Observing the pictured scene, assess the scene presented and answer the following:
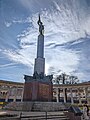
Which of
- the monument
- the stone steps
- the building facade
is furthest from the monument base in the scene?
the building facade

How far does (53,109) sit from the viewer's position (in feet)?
51.1

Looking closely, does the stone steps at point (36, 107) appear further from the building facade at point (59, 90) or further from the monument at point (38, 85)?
the building facade at point (59, 90)

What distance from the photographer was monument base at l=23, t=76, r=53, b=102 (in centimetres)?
1731

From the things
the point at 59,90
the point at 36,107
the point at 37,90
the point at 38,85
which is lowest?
the point at 36,107

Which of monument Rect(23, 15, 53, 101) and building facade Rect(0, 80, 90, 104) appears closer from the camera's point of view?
monument Rect(23, 15, 53, 101)

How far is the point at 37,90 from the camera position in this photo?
57.0 ft

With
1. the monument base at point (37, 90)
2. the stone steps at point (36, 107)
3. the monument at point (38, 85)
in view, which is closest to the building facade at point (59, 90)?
the monument at point (38, 85)

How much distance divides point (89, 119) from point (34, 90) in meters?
7.74

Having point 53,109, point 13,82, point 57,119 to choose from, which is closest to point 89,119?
point 57,119

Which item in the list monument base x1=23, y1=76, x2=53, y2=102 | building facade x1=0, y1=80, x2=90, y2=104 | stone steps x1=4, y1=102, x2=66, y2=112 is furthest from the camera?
building facade x1=0, y1=80, x2=90, y2=104

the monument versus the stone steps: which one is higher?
the monument

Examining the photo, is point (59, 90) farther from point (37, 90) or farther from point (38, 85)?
point (37, 90)

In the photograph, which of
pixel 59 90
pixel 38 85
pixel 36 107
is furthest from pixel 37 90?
pixel 59 90

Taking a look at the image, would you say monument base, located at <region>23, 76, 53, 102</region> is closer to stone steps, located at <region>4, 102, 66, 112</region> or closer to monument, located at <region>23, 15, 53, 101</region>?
monument, located at <region>23, 15, 53, 101</region>
